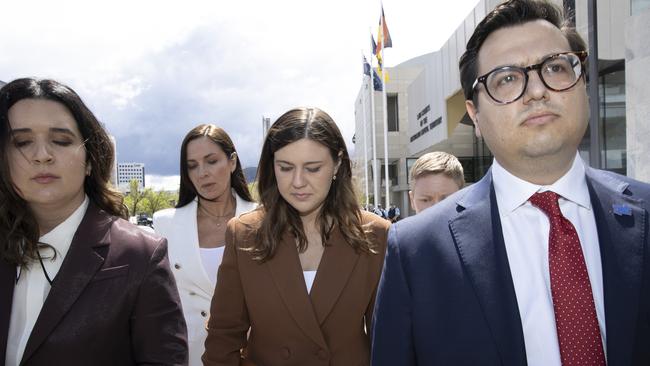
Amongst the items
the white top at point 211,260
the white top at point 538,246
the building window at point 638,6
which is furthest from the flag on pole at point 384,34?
the white top at point 538,246

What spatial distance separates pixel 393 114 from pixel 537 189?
42.2m

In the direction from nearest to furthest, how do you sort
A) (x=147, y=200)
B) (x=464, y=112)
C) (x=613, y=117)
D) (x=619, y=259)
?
(x=619, y=259), (x=613, y=117), (x=464, y=112), (x=147, y=200)

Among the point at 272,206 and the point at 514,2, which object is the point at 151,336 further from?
the point at 514,2

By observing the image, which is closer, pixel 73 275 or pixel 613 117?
pixel 73 275

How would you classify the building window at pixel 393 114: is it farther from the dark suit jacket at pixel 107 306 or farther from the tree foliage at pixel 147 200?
the dark suit jacket at pixel 107 306

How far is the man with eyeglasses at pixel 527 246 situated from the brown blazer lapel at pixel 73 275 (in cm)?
113

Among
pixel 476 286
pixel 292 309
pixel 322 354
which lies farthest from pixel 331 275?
pixel 476 286

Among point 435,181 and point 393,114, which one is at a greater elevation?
point 393,114

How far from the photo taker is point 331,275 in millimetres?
2242

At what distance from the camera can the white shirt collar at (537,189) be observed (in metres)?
1.60

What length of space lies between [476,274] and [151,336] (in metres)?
1.25

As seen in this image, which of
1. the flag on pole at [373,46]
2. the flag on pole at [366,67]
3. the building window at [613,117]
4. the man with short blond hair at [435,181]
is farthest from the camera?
the flag on pole at [366,67]

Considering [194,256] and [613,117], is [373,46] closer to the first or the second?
[613,117]

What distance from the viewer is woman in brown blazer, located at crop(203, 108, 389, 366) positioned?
2156 millimetres
